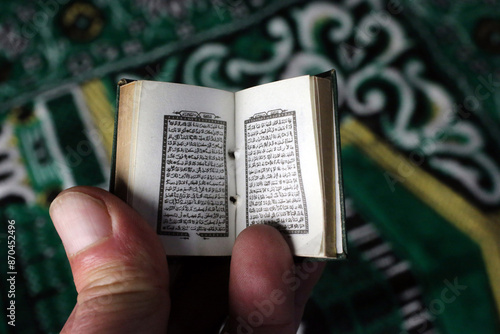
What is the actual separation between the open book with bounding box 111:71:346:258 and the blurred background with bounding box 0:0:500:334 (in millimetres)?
520

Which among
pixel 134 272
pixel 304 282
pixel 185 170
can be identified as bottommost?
pixel 304 282

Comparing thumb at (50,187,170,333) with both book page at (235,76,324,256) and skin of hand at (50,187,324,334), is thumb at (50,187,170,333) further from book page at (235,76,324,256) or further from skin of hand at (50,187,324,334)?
book page at (235,76,324,256)

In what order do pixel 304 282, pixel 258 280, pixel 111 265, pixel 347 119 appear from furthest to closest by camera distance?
1. pixel 347 119
2. pixel 304 282
3. pixel 258 280
4. pixel 111 265

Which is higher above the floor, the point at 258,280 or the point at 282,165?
the point at 282,165

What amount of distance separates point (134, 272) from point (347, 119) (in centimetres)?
89

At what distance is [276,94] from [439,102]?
753mm

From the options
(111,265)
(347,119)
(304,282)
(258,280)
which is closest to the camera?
(111,265)

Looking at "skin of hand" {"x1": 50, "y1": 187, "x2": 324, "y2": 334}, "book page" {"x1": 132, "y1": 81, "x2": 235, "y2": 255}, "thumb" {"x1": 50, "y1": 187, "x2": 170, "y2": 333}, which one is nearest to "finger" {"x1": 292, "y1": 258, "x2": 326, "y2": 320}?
"skin of hand" {"x1": 50, "y1": 187, "x2": 324, "y2": 334}

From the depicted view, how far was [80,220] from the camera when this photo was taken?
62cm

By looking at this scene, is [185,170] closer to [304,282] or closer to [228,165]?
[228,165]

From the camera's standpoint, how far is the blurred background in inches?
45.1

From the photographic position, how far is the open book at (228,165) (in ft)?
2.35

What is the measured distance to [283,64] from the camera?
1.30 meters

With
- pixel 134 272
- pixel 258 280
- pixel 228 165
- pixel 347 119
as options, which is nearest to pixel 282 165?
pixel 228 165
